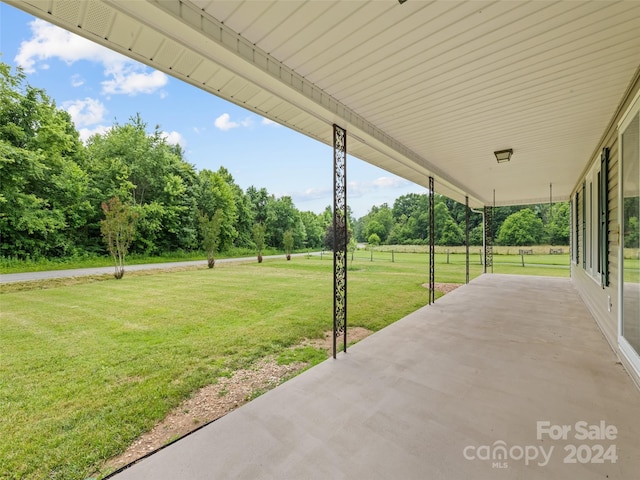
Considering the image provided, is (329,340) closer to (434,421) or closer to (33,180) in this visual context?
(434,421)

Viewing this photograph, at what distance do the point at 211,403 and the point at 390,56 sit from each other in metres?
2.92

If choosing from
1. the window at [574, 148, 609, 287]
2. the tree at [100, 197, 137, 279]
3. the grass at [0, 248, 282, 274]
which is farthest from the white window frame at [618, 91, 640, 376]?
the grass at [0, 248, 282, 274]

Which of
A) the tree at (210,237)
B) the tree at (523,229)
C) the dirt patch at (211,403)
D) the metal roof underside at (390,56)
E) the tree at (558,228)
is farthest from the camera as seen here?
the tree at (523,229)

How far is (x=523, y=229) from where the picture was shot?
65.0ft

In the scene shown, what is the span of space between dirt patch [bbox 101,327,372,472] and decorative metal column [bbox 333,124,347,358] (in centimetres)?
56

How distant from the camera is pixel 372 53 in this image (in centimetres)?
174

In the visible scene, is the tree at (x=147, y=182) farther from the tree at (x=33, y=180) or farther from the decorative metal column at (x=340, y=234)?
the decorative metal column at (x=340, y=234)

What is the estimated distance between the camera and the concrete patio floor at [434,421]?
140 cm

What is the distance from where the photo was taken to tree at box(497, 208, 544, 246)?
19.6 metres

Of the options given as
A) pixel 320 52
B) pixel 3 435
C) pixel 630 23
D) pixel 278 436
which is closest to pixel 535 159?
pixel 630 23

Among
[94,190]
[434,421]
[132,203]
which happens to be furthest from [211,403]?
[132,203]

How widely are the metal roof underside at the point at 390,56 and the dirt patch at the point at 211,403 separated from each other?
237 cm

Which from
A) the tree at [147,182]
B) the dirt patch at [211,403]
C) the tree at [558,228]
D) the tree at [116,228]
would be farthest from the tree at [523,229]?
the tree at [116,228]

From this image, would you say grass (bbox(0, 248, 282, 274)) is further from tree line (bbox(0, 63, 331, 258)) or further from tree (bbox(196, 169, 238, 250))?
tree (bbox(196, 169, 238, 250))
